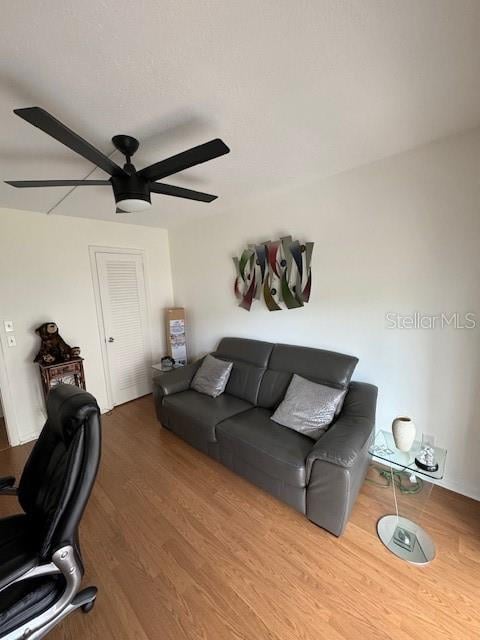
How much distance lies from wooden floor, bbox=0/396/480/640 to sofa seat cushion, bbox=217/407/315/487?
304 millimetres

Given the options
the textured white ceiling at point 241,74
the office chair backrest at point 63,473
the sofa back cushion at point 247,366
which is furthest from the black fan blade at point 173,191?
the sofa back cushion at point 247,366

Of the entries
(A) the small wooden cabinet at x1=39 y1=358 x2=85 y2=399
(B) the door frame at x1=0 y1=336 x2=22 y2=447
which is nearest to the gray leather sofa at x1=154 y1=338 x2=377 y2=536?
(A) the small wooden cabinet at x1=39 y1=358 x2=85 y2=399

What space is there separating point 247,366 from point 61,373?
6.43 ft

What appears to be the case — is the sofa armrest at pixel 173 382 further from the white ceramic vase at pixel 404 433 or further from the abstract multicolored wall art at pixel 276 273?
the white ceramic vase at pixel 404 433

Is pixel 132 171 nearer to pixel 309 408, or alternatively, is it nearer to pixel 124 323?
pixel 309 408

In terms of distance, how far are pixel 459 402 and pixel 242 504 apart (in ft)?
5.60

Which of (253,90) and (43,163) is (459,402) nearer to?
(253,90)

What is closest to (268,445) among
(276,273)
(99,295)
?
(276,273)

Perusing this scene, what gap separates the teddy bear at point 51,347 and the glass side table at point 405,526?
3.02 meters

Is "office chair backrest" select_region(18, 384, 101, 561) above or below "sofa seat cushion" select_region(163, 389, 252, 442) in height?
above

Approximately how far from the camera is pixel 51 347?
2789 millimetres

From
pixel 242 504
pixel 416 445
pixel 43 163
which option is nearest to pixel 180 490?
pixel 242 504

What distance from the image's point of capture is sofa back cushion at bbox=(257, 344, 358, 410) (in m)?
2.24

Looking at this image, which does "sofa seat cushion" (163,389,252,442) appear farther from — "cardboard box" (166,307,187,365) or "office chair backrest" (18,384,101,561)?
"office chair backrest" (18,384,101,561)
